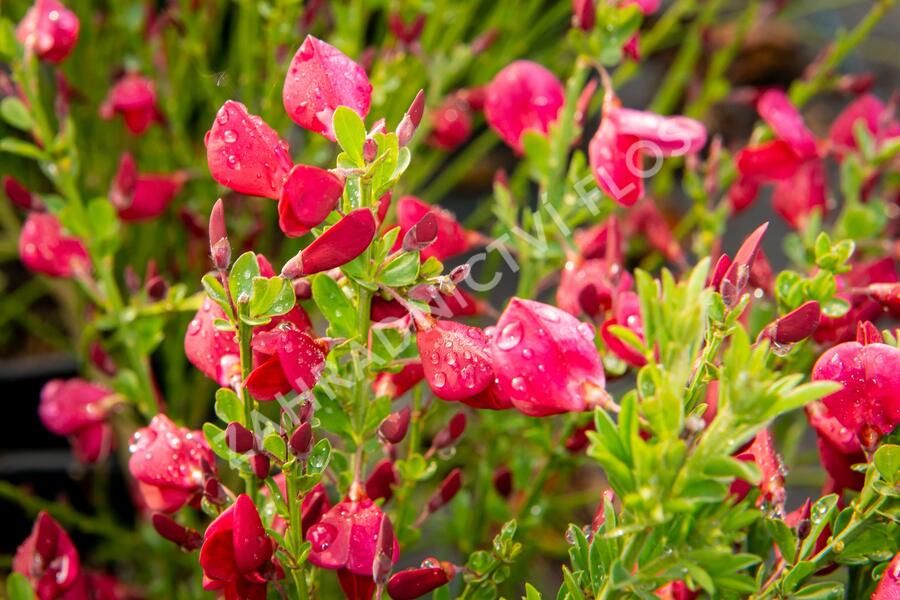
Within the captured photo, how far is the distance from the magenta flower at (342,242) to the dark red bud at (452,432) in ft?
0.56

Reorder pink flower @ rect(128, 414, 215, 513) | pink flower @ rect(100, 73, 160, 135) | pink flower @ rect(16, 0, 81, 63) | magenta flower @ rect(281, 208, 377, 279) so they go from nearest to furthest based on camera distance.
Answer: magenta flower @ rect(281, 208, 377, 279), pink flower @ rect(128, 414, 215, 513), pink flower @ rect(16, 0, 81, 63), pink flower @ rect(100, 73, 160, 135)

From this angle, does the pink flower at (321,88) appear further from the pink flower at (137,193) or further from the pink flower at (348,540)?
the pink flower at (137,193)

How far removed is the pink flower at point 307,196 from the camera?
0.37 meters

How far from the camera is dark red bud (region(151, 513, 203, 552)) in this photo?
1.51ft

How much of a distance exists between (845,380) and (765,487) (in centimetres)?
7

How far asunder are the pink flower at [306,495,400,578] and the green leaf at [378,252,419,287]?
0.11m

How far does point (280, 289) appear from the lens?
381 mm

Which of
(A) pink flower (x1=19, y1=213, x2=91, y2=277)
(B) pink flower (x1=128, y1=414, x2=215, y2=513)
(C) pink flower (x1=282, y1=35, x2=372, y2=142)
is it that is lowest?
(A) pink flower (x1=19, y1=213, x2=91, y2=277)

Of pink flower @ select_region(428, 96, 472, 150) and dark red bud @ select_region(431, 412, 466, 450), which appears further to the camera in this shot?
pink flower @ select_region(428, 96, 472, 150)

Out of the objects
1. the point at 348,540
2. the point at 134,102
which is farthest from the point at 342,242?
the point at 134,102

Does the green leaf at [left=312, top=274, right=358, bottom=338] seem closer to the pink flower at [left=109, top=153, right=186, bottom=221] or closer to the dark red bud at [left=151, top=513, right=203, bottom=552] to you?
the dark red bud at [left=151, top=513, right=203, bottom=552]

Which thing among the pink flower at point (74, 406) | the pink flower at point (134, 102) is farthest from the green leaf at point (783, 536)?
the pink flower at point (134, 102)

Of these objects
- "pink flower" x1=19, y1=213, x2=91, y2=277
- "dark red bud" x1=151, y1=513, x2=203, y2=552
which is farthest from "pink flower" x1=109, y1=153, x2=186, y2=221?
"dark red bud" x1=151, y1=513, x2=203, y2=552

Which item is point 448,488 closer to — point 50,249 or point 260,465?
point 260,465
